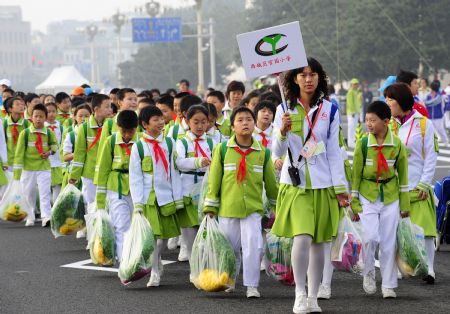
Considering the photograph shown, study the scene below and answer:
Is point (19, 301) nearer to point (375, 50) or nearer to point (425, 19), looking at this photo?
point (425, 19)

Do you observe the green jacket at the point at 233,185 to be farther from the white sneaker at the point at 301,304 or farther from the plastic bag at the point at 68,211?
the plastic bag at the point at 68,211

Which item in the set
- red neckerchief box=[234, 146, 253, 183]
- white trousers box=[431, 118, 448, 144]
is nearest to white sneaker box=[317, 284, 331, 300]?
red neckerchief box=[234, 146, 253, 183]

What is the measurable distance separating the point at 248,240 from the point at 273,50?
178 centimetres

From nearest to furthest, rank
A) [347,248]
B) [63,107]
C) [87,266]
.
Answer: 1. [347,248]
2. [87,266]
3. [63,107]

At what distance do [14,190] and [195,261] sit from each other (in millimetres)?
6538

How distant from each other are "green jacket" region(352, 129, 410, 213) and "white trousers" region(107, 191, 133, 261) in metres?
2.42

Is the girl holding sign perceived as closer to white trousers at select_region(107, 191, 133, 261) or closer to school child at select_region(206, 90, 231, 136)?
white trousers at select_region(107, 191, 133, 261)

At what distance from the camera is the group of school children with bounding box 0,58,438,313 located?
8.59 m

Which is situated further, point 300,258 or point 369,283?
point 369,283

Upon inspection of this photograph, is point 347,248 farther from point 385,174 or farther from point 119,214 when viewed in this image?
point 119,214

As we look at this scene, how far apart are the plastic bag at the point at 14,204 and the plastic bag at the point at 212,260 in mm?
6440

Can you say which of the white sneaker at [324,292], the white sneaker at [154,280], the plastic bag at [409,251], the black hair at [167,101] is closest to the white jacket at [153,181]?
the white sneaker at [154,280]

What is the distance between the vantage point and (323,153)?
8578 mm

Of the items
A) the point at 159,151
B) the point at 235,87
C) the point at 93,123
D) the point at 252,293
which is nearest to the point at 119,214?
the point at 159,151
